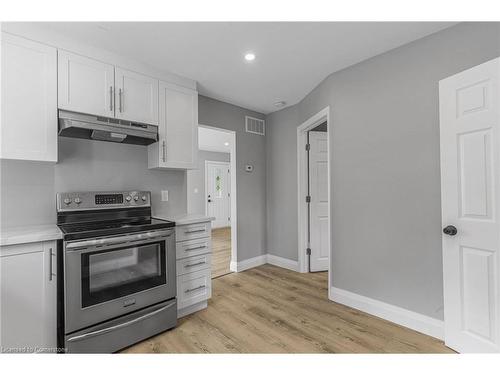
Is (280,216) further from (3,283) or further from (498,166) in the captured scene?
(3,283)

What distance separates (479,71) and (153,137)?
2606 millimetres

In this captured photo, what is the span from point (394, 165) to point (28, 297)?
3.00 meters

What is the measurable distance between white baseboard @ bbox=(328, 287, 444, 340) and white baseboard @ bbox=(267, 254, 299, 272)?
966 millimetres

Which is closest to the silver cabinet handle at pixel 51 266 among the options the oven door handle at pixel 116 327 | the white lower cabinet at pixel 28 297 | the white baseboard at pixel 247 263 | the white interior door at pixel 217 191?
the white lower cabinet at pixel 28 297

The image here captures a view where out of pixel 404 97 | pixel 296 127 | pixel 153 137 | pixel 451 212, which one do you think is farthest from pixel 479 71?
pixel 153 137

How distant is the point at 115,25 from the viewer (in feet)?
6.07

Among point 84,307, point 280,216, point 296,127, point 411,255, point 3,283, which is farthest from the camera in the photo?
point 280,216

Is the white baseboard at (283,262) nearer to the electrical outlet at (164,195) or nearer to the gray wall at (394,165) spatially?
the gray wall at (394,165)

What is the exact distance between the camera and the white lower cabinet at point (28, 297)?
5.04 feet

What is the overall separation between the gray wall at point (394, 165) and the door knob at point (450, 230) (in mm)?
164

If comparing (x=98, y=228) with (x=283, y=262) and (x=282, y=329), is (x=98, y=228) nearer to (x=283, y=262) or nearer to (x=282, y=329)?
(x=282, y=329)

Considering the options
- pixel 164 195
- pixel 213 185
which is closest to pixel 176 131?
pixel 164 195

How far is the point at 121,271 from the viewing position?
192cm

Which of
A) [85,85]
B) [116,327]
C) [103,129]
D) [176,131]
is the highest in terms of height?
[85,85]
